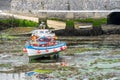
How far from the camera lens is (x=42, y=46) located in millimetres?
38406

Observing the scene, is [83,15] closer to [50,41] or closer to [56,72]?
[50,41]

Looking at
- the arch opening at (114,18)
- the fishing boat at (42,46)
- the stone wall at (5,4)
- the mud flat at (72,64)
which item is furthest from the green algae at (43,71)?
the stone wall at (5,4)

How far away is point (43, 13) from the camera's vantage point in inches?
2120

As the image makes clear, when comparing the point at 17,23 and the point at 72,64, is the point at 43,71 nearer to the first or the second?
the point at 72,64

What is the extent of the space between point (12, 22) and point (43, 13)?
273 centimetres

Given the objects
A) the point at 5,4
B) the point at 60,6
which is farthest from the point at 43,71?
the point at 5,4

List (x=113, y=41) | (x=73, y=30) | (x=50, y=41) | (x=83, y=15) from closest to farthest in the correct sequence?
1. (x=50, y=41)
2. (x=113, y=41)
3. (x=73, y=30)
4. (x=83, y=15)

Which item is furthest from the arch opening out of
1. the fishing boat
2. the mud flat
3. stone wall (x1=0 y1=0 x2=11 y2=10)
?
the fishing boat

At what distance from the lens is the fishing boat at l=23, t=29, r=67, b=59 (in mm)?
37969

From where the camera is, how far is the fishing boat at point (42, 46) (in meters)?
38.0

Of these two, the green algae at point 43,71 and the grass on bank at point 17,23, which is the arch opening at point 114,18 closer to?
the grass on bank at point 17,23

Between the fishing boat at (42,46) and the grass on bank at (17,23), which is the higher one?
the fishing boat at (42,46)

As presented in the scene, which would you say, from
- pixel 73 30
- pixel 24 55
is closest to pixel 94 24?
pixel 73 30

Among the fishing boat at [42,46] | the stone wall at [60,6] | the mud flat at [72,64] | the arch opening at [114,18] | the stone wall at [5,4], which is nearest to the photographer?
the mud flat at [72,64]
